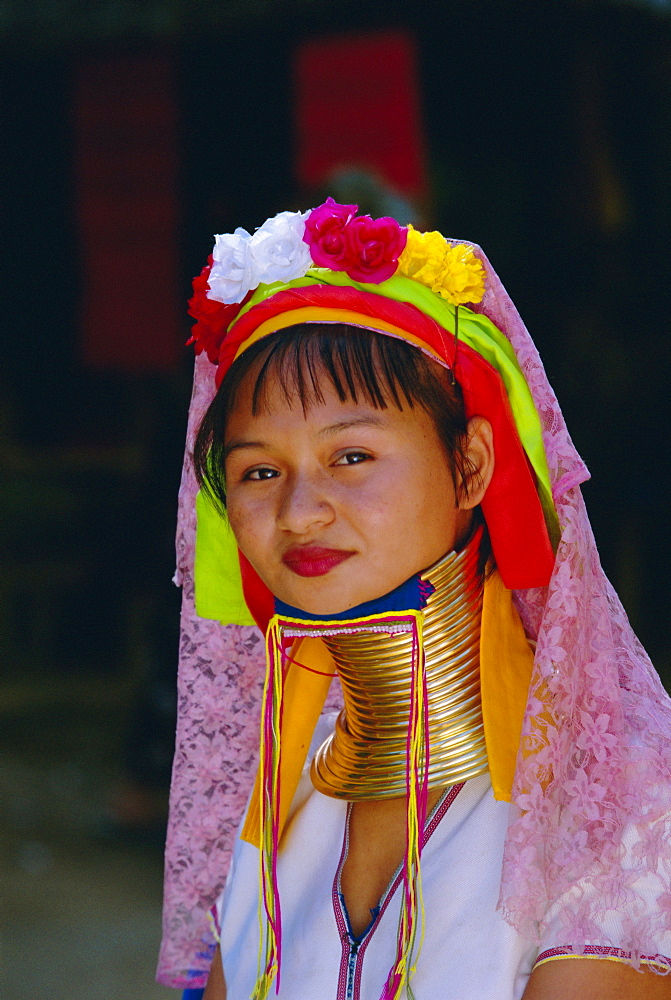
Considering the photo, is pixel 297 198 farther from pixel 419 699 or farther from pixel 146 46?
pixel 419 699

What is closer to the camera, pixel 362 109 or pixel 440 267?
pixel 440 267

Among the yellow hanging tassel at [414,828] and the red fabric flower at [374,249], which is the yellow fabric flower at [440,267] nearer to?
the red fabric flower at [374,249]

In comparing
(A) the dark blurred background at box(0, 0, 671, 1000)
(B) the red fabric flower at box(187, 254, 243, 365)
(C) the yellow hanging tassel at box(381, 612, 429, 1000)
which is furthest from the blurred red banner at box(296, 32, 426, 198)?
(C) the yellow hanging tassel at box(381, 612, 429, 1000)

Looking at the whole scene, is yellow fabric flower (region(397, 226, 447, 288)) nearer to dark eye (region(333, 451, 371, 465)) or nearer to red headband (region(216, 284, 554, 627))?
red headband (region(216, 284, 554, 627))

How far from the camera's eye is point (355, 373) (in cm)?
169

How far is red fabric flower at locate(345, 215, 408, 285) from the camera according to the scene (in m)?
1.70

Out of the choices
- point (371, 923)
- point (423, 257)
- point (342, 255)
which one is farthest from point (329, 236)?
point (371, 923)

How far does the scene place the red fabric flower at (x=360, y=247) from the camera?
170 cm

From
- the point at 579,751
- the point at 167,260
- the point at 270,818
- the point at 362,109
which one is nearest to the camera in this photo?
the point at 579,751

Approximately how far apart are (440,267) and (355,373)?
22cm

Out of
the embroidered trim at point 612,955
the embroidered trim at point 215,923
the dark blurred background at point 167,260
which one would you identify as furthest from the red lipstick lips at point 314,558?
the dark blurred background at point 167,260

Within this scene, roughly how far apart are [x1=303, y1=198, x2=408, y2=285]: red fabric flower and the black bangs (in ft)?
0.28

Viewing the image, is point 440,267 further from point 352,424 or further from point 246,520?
point 246,520

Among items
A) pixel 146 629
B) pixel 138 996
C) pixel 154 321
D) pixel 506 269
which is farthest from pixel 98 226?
pixel 138 996
